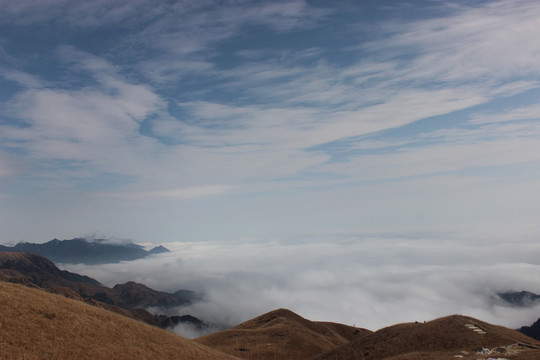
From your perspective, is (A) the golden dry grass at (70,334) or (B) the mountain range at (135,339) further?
(B) the mountain range at (135,339)

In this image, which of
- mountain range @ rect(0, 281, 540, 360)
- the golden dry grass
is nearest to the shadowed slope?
mountain range @ rect(0, 281, 540, 360)

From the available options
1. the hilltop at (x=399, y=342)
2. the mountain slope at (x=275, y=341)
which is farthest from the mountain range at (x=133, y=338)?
the mountain slope at (x=275, y=341)

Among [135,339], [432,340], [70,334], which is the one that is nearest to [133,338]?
[135,339]

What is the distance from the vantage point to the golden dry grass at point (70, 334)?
36062mm

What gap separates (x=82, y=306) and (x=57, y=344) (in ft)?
45.3

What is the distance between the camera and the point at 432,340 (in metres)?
56.5

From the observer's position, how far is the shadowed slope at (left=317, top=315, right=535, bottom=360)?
49847 mm

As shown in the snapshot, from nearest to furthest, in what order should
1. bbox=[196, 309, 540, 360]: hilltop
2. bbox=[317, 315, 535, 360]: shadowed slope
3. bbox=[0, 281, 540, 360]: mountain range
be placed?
bbox=[0, 281, 540, 360]: mountain range
bbox=[196, 309, 540, 360]: hilltop
bbox=[317, 315, 535, 360]: shadowed slope

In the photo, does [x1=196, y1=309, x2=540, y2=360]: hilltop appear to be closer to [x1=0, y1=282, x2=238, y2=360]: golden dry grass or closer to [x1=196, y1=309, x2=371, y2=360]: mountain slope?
[x1=196, y1=309, x2=371, y2=360]: mountain slope

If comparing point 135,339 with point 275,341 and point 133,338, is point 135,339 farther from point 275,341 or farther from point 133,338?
point 275,341

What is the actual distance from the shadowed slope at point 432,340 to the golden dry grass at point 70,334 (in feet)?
84.8

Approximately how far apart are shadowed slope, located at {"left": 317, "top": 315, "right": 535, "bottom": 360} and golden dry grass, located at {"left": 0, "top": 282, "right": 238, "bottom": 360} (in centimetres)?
2585

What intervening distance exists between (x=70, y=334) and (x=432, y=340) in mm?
50730

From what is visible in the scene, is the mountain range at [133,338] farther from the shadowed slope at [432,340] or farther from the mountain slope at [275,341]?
the mountain slope at [275,341]
